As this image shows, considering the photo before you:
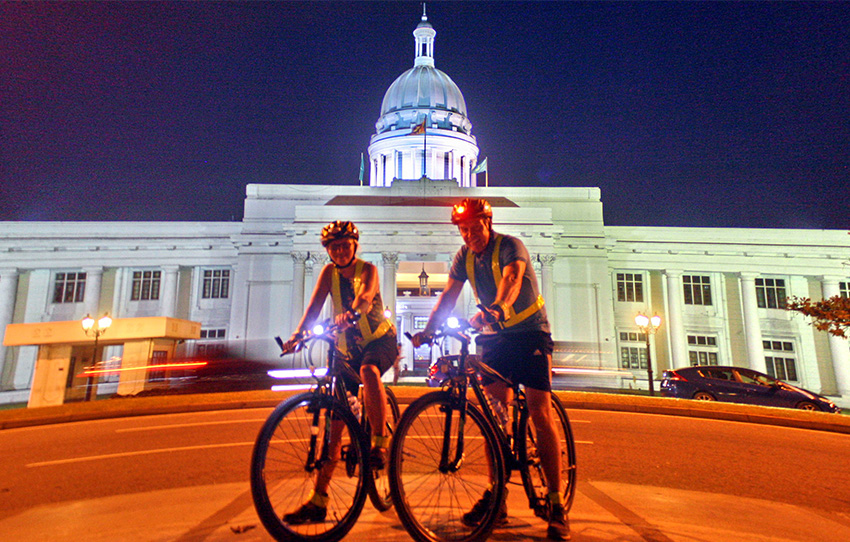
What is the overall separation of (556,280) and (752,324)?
13075 millimetres

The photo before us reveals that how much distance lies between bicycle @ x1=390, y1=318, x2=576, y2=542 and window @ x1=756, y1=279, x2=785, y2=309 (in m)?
39.4

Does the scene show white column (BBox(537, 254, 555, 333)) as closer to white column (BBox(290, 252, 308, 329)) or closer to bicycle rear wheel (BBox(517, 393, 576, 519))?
white column (BBox(290, 252, 308, 329))

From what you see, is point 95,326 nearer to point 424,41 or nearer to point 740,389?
point 740,389

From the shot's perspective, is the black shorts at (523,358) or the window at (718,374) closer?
the black shorts at (523,358)

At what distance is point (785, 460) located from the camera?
6062mm

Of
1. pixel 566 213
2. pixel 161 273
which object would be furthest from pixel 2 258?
pixel 566 213

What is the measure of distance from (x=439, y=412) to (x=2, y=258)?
43.0 meters

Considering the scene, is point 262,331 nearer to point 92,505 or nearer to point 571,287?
point 571,287

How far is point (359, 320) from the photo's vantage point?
351 cm

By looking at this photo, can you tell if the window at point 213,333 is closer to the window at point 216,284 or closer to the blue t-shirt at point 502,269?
the window at point 216,284

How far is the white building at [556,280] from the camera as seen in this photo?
33.8 m

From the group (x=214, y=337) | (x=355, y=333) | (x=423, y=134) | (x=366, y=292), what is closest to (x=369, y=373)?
(x=355, y=333)

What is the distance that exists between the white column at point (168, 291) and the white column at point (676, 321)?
33902mm

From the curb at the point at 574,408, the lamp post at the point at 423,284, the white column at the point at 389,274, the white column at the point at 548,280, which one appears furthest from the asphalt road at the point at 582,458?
the lamp post at the point at 423,284
